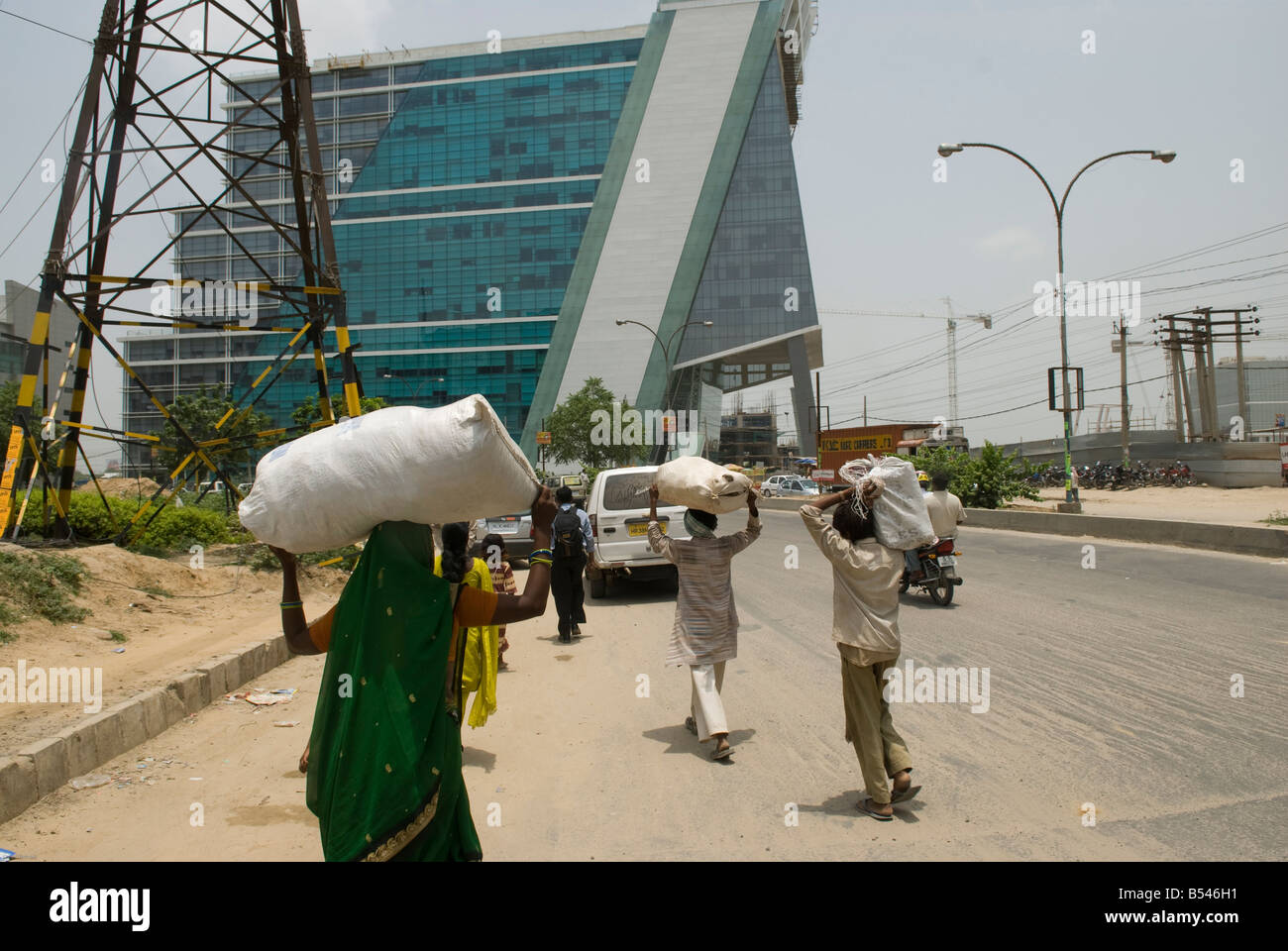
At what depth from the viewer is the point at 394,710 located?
273 centimetres

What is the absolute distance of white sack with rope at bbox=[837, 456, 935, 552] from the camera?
452 cm

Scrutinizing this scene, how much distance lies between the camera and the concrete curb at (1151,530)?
14.6m

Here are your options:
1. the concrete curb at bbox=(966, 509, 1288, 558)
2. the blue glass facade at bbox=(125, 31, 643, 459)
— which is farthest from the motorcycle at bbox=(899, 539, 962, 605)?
the blue glass facade at bbox=(125, 31, 643, 459)

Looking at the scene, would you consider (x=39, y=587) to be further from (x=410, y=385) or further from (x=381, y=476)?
(x=410, y=385)

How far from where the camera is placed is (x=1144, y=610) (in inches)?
399

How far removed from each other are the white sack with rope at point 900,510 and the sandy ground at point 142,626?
4820 mm

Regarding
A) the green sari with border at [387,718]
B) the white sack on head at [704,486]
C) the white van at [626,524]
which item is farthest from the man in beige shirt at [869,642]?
the white van at [626,524]

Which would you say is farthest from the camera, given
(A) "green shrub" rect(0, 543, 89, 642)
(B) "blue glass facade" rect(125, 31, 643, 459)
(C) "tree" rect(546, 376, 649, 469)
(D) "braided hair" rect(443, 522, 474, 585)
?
(B) "blue glass facade" rect(125, 31, 643, 459)

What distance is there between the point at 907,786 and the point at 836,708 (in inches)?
83.0

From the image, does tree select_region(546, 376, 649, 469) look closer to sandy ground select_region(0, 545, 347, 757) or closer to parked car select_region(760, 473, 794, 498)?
parked car select_region(760, 473, 794, 498)

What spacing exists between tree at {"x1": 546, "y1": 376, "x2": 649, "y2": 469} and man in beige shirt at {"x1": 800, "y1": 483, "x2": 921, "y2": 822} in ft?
157

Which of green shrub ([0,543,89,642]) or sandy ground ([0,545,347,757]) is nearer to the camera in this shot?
sandy ground ([0,545,347,757])

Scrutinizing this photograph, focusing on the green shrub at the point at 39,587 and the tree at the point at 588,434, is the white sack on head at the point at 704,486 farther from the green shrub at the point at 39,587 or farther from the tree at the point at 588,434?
the tree at the point at 588,434
